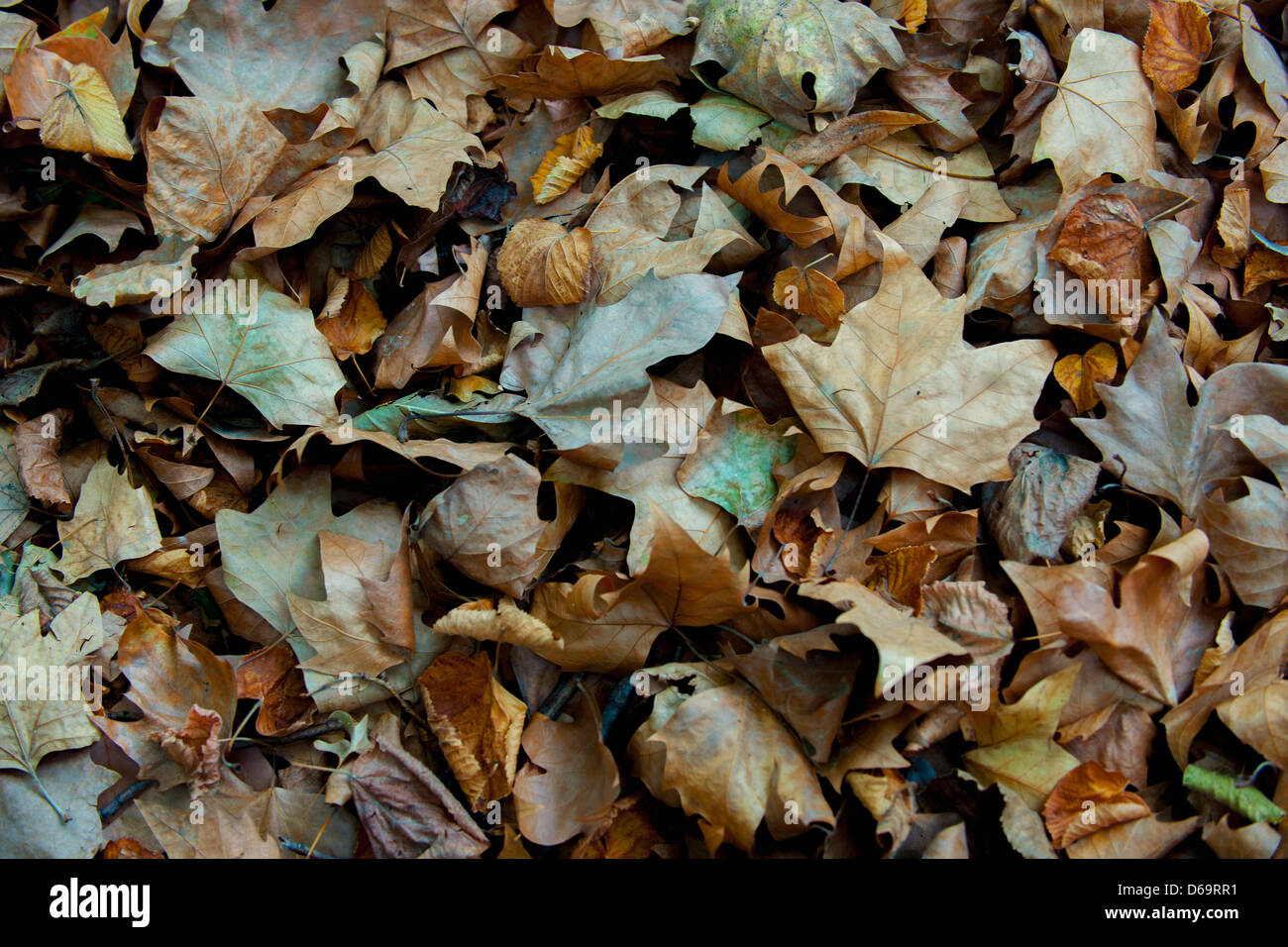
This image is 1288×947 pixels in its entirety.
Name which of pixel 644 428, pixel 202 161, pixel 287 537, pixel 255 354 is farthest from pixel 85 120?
pixel 644 428

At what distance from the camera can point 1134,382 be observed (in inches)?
80.3

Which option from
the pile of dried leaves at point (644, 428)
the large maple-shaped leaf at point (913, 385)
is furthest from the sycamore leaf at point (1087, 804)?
the large maple-shaped leaf at point (913, 385)

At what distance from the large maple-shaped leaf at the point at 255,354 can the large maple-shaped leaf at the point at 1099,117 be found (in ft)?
6.29

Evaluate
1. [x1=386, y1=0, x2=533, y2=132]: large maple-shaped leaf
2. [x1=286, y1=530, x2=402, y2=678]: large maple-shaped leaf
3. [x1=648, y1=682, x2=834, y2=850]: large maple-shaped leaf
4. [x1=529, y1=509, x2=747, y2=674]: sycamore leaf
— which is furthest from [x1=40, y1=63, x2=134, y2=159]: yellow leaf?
[x1=648, y1=682, x2=834, y2=850]: large maple-shaped leaf

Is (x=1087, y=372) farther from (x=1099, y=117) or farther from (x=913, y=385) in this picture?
(x=1099, y=117)

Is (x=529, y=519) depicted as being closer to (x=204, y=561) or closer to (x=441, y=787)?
(x=441, y=787)

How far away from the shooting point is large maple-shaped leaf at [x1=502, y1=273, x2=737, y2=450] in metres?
1.96

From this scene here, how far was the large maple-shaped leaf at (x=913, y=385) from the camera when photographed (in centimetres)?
194

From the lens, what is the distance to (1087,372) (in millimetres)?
2098

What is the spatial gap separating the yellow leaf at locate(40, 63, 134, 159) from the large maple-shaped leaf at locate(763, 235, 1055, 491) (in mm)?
1698

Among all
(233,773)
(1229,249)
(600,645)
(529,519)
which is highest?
(1229,249)

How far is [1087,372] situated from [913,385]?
0.47 m
